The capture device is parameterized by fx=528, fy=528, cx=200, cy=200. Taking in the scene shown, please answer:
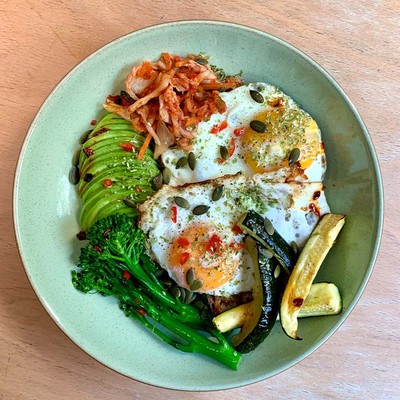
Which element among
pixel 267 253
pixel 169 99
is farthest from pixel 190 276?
pixel 169 99

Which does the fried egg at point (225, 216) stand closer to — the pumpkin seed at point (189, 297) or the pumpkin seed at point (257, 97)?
the pumpkin seed at point (189, 297)

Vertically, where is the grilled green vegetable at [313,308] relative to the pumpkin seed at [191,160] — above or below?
below

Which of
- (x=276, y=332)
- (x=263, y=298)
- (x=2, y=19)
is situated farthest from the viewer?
(x=2, y=19)

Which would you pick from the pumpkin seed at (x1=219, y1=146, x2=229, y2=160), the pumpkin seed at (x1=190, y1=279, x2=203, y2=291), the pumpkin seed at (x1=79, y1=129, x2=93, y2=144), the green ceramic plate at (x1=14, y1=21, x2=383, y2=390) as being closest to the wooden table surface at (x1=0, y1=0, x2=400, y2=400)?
the green ceramic plate at (x1=14, y1=21, x2=383, y2=390)

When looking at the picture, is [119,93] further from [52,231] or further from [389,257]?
[389,257]

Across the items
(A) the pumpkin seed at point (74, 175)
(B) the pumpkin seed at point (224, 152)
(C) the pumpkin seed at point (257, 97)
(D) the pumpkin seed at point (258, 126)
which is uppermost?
(C) the pumpkin seed at point (257, 97)

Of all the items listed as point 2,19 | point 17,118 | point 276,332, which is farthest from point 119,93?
point 276,332

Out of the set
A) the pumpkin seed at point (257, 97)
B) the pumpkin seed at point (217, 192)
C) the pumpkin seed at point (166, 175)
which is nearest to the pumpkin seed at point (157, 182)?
the pumpkin seed at point (166, 175)
